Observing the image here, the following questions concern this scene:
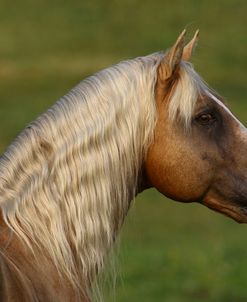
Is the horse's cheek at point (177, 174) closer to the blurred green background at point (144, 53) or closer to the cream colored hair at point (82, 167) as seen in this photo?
the cream colored hair at point (82, 167)

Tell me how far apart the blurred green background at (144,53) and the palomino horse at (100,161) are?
5.18 meters

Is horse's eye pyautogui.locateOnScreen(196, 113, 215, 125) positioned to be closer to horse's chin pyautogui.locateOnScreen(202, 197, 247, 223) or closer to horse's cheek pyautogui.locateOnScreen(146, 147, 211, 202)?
horse's cheek pyautogui.locateOnScreen(146, 147, 211, 202)

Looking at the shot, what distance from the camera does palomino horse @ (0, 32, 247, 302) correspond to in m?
4.88

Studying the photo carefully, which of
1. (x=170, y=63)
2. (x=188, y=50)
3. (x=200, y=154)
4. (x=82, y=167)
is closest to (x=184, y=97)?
(x=170, y=63)

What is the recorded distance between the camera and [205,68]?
83.7 ft

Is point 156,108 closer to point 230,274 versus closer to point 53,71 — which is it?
point 230,274

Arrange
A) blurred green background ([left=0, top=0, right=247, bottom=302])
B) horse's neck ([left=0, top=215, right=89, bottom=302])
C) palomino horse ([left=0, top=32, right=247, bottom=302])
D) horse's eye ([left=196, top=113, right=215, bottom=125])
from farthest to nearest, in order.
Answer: blurred green background ([left=0, top=0, right=247, bottom=302]), horse's eye ([left=196, top=113, right=215, bottom=125]), palomino horse ([left=0, top=32, right=247, bottom=302]), horse's neck ([left=0, top=215, right=89, bottom=302])

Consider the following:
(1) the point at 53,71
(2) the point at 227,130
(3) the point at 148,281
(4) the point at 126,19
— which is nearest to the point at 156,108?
(2) the point at 227,130

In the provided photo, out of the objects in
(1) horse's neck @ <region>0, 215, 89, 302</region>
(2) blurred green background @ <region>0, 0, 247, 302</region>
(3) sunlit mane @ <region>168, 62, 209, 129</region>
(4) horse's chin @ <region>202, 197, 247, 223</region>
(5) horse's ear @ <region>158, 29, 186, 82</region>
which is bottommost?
(2) blurred green background @ <region>0, 0, 247, 302</region>

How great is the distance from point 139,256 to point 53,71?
12260 mm

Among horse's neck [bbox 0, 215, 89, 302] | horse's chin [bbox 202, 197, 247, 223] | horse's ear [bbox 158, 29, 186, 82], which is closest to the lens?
horse's neck [bbox 0, 215, 89, 302]

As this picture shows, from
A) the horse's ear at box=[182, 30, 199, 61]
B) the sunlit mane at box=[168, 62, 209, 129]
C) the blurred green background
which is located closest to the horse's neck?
the sunlit mane at box=[168, 62, 209, 129]

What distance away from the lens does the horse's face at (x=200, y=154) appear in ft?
17.2

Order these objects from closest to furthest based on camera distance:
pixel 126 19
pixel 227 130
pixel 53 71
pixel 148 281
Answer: pixel 227 130 → pixel 148 281 → pixel 53 71 → pixel 126 19
